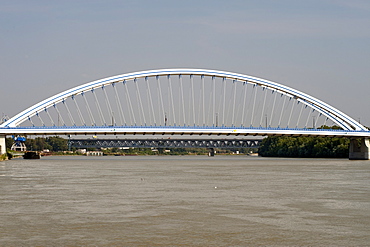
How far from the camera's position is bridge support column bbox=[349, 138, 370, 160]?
300 ft

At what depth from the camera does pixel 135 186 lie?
31281 mm

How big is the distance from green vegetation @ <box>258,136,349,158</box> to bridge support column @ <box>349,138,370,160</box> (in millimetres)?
7668

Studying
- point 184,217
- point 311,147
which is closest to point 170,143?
point 311,147

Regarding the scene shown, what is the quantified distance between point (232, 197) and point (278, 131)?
59023mm

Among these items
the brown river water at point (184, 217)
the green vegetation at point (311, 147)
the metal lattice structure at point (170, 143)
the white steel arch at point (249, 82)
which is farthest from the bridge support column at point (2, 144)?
the metal lattice structure at point (170, 143)

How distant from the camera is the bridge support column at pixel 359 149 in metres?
91.4

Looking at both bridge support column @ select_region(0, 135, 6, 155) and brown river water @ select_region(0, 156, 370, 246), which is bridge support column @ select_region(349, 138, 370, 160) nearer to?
bridge support column @ select_region(0, 135, 6, 155)

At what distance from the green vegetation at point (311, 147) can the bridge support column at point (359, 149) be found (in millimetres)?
7668

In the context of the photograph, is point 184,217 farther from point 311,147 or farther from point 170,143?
point 170,143

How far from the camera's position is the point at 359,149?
307 feet

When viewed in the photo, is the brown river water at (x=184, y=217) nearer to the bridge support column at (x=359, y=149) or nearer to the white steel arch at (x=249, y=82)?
the white steel arch at (x=249, y=82)

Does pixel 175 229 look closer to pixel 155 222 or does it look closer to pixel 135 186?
pixel 155 222

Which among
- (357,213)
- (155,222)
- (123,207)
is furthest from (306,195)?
(155,222)

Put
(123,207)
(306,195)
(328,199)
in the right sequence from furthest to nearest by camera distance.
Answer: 1. (306,195)
2. (328,199)
3. (123,207)
